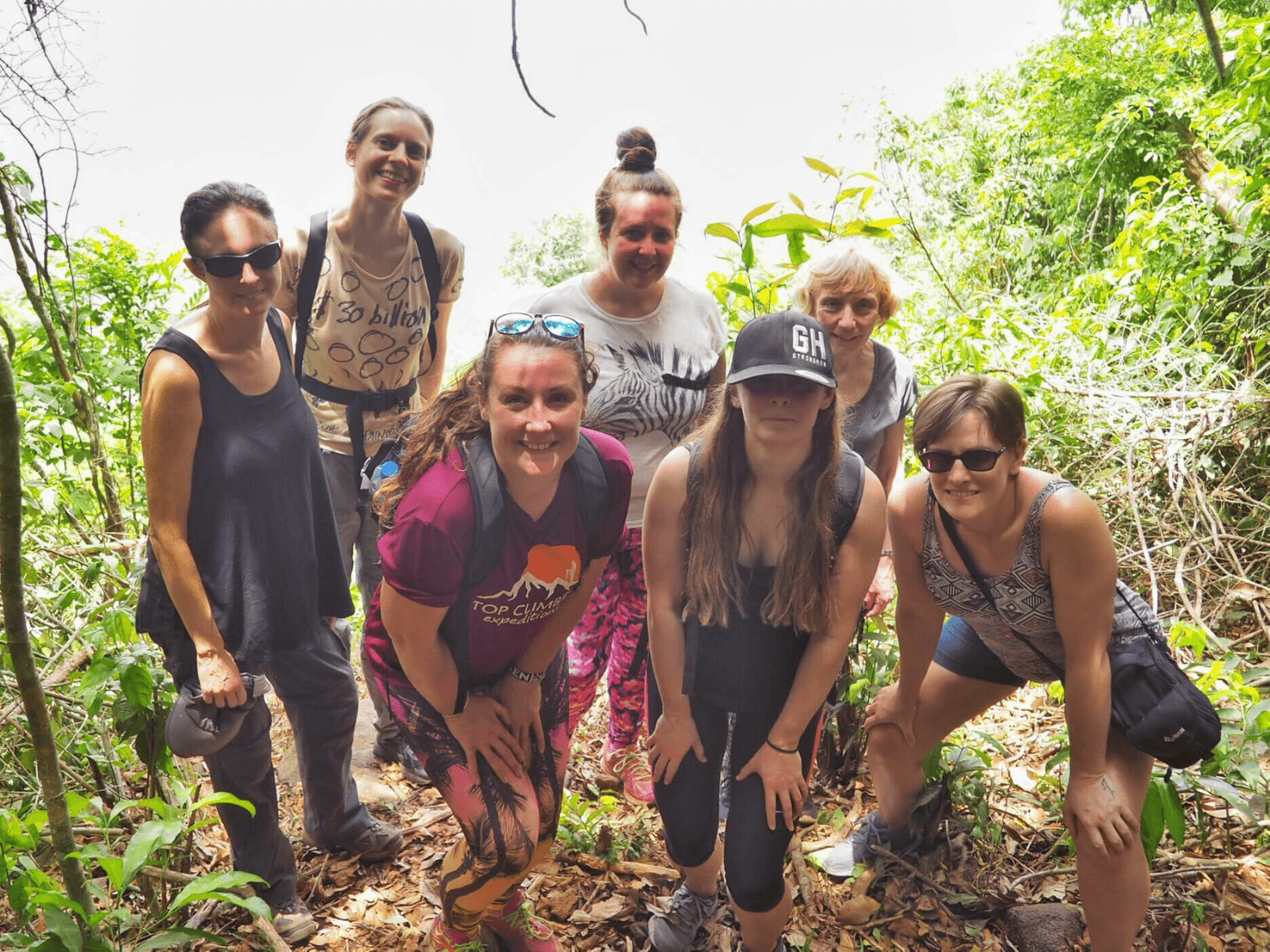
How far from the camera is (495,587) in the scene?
2.07m

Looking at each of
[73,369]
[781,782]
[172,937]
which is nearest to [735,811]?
[781,782]

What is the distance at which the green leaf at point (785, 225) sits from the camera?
2863 millimetres

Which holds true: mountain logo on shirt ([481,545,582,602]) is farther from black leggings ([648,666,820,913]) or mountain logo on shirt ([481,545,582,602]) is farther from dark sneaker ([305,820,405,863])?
dark sneaker ([305,820,405,863])

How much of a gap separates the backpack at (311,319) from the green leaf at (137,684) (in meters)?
0.85

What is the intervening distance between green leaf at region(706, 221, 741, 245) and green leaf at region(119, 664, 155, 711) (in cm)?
221

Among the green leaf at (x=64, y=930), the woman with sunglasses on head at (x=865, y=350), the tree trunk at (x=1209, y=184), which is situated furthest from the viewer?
the tree trunk at (x=1209, y=184)

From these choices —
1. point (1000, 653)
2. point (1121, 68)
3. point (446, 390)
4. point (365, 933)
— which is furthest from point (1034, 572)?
point (1121, 68)

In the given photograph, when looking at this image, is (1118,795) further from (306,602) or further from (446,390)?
(306,602)

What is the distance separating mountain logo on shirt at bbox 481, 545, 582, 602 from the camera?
2.09 m

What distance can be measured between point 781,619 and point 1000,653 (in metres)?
0.74

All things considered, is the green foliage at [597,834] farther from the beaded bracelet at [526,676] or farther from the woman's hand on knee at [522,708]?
the beaded bracelet at [526,676]

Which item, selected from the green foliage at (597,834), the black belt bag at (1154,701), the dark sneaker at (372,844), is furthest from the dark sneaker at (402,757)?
the black belt bag at (1154,701)

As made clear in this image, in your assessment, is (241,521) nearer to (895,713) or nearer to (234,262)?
(234,262)

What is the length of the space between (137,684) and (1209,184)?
585 centimetres
